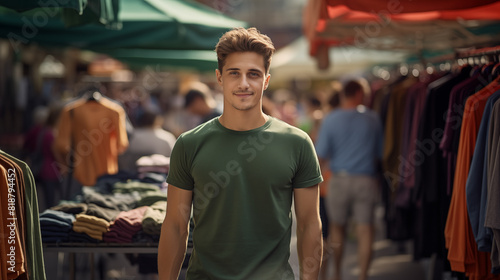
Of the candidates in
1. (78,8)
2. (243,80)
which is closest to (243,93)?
(243,80)

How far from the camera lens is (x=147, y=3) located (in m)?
6.26

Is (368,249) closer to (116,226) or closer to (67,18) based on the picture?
(116,226)

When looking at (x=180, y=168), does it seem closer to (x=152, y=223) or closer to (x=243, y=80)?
(x=243, y=80)

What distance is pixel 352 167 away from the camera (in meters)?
6.84

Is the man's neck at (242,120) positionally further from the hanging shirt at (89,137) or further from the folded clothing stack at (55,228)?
the hanging shirt at (89,137)

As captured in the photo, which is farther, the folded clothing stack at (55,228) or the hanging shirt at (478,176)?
the folded clothing stack at (55,228)

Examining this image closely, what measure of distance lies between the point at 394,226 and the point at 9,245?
15.8 ft

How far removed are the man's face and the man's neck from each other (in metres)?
0.03

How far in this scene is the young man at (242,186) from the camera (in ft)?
9.78

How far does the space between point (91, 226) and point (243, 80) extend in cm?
195

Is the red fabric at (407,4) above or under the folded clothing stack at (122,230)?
above

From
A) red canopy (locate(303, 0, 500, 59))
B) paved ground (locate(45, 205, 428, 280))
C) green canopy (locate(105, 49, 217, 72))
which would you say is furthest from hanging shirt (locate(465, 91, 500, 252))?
green canopy (locate(105, 49, 217, 72))

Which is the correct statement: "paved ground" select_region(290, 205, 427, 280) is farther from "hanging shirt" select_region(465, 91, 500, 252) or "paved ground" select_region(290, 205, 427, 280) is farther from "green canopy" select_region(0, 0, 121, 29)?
"green canopy" select_region(0, 0, 121, 29)

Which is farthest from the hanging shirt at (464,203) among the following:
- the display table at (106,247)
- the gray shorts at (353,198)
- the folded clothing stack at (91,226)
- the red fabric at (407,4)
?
the folded clothing stack at (91,226)
